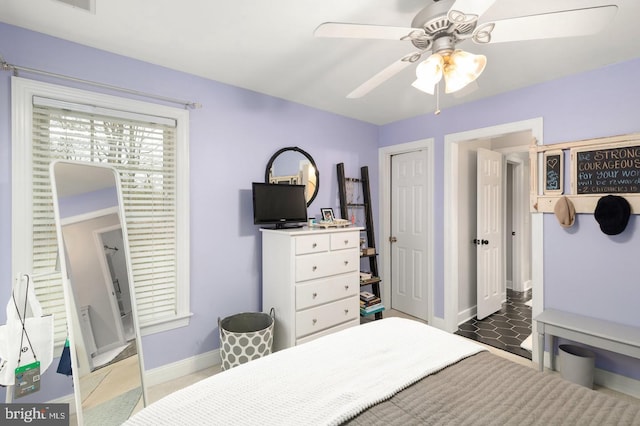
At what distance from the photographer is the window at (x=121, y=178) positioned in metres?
1.84

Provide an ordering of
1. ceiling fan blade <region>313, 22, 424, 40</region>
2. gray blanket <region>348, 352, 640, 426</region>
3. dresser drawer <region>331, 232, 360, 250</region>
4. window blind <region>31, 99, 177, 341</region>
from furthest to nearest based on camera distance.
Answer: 1. dresser drawer <region>331, 232, 360, 250</region>
2. window blind <region>31, 99, 177, 341</region>
3. ceiling fan blade <region>313, 22, 424, 40</region>
4. gray blanket <region>348, 352, 640, 426</region>

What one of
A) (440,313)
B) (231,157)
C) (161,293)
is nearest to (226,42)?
(231,157)

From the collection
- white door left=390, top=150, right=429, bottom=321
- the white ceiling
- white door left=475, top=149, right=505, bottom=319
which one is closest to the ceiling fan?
the white ceiling

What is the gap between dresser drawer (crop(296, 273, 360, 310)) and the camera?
2549 mm

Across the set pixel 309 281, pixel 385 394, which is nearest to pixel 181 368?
pixel 309 281

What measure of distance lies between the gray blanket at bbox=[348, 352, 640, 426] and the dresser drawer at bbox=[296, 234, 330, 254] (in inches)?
59.0

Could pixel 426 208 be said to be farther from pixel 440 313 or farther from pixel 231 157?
pixel 231 157

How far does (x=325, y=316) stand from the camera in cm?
269

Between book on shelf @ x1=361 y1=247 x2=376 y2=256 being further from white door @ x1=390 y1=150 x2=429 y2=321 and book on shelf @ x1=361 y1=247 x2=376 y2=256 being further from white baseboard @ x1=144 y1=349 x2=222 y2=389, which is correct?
white baseboard @ x1=144 y1=349 x2=222 y2=389

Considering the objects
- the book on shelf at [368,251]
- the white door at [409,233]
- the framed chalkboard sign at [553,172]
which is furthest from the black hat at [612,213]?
the book on shelf at [368,251]

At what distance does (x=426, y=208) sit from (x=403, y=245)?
593mm

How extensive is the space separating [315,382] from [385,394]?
0.87 ft

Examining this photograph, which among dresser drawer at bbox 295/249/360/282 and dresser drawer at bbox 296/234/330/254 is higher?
dresser drawer at bbox 296/234/330/254

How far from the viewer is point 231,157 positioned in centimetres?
270
